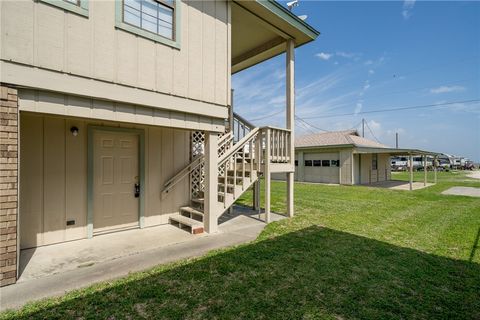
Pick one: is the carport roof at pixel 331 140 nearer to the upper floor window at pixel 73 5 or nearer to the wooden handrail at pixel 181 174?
the wooden handrail at pixel 181 174

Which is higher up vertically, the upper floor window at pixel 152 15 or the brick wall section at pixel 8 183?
the upper floor window at pixel 152 15

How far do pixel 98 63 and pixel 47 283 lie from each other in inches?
117

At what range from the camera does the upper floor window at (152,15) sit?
12.8 ft

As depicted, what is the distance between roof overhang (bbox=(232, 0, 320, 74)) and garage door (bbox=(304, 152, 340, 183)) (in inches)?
482

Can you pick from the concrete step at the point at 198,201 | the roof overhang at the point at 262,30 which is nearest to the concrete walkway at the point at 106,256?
the concrete step at the point at 198,201

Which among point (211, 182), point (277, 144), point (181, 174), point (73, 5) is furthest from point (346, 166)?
point (73, 5)

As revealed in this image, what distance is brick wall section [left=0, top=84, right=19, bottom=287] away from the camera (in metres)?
2.84

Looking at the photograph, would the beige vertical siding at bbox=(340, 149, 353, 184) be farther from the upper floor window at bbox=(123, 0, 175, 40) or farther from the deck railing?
the upper floor window at bbox=(123, 0, 175, 40)

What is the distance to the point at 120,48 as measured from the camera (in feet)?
12.3

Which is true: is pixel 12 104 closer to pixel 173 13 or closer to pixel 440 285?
pixel 173 13

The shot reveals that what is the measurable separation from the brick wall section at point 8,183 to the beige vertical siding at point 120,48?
56 centimetres

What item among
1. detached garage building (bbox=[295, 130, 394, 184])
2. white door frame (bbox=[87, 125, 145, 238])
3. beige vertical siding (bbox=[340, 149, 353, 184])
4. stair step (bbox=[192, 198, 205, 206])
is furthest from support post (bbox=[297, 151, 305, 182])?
white door frame (bbox=[87, 125, 145, 238])

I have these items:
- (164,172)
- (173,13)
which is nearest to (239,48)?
(173,13)

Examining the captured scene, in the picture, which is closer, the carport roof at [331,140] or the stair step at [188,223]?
the stair step at [188,223]
